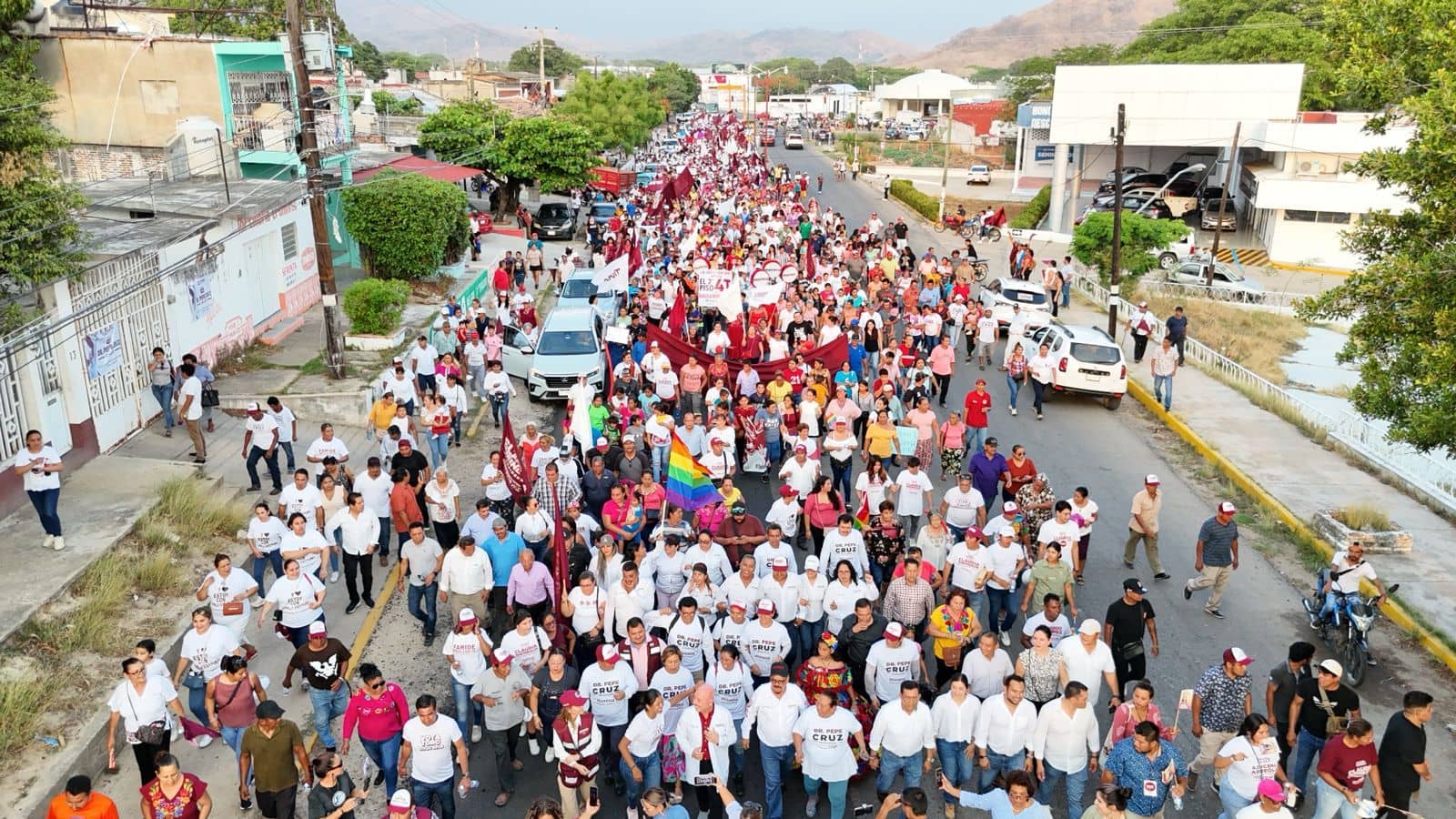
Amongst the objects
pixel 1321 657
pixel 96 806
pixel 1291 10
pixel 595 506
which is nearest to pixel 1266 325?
pixel 1321 657

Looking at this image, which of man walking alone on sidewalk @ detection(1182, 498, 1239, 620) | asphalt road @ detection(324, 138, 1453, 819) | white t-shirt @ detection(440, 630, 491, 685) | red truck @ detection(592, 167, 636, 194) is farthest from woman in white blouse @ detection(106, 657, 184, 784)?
red truck @ detection(592, 167, 636, 194)

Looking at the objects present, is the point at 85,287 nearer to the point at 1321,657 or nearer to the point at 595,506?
the point at 595,506

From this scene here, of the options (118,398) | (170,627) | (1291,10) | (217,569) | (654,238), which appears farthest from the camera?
(1291,10)

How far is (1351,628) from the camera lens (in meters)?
10.1

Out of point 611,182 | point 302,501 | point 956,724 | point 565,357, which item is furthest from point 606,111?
point 956,724

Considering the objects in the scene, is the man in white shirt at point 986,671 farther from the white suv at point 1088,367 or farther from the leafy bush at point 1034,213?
the leafy bush at point 1034,213

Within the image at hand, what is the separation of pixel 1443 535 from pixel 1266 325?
1788 centimetres

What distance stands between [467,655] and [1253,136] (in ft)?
146

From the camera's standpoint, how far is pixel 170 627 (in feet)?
35.5

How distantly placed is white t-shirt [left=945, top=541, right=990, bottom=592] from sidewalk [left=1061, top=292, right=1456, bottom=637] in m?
5.20

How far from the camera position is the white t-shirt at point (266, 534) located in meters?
10.5

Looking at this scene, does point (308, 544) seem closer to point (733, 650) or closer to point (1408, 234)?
point (733, 650)

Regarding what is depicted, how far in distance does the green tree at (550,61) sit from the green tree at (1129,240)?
387ft

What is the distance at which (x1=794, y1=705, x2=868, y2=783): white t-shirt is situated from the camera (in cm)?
758
